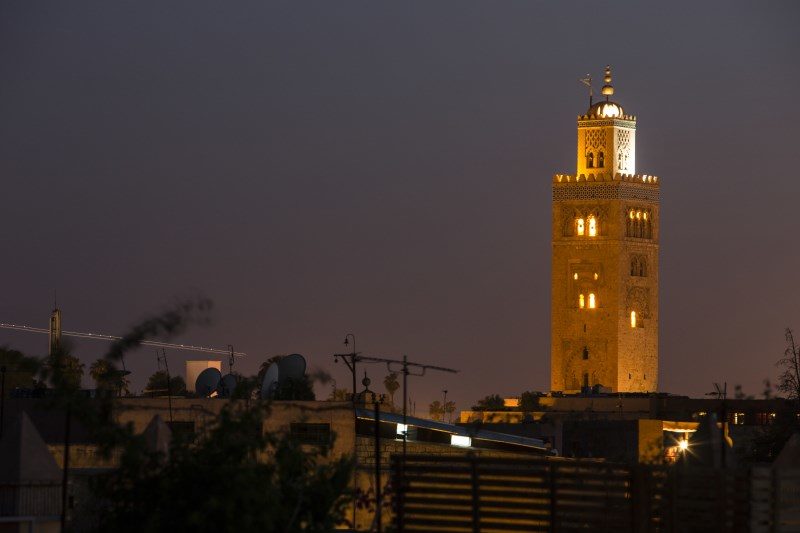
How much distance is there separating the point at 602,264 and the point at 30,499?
336 feet

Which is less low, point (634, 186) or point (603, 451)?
point (634, 186)

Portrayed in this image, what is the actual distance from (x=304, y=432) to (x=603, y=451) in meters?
29.7

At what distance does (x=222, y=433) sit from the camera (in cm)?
2486

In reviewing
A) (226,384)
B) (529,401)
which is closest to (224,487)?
(226,384)

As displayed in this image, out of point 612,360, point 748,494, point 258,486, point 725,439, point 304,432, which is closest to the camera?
point 258,486

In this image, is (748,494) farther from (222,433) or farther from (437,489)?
(222,433)

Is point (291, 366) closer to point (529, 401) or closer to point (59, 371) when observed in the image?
point (59, 371)

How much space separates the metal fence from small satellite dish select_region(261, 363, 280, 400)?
90.4 feet

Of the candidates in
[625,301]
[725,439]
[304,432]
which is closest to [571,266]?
[625,301]

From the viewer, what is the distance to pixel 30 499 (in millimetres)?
32000

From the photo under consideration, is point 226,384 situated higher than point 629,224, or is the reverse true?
point 629,224

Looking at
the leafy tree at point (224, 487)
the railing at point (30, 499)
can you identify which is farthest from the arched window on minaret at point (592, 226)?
the leafy tree at point (224, 487)

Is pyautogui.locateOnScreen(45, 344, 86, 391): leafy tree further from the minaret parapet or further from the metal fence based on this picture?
the minaret parapet

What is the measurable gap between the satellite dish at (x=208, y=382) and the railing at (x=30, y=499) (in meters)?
31.6
